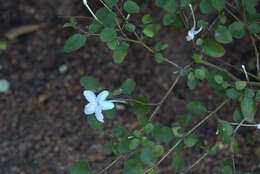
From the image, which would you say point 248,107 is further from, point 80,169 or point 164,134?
point 80,169

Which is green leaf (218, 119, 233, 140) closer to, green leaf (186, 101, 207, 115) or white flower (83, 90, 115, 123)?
green leaf (186, 101, 207, 115)

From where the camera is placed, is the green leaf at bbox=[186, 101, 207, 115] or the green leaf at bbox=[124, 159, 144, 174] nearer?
the green leaf at bbox=[124, 159, 144, 174]

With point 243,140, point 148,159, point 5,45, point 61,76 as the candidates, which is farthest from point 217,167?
point 5,45

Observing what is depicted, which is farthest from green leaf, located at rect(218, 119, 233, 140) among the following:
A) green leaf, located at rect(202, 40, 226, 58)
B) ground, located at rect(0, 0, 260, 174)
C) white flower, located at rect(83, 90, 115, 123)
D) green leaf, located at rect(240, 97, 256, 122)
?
ground, located at rect(0, 0, 260, 174)

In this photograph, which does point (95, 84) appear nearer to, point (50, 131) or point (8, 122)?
point (50, 131)

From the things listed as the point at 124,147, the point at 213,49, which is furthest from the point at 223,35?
the point at 124,147

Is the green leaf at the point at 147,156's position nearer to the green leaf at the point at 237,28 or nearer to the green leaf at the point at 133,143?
the green leaf at the point at 133,143

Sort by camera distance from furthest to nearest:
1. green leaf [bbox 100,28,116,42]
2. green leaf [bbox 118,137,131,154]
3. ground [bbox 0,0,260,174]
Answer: ground [bbox 0,0,260,174] < green leaf [bbox 118,137,131,154] < green leaf [bbox 100,28,116,42]

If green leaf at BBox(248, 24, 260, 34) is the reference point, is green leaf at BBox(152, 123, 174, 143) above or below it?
below
